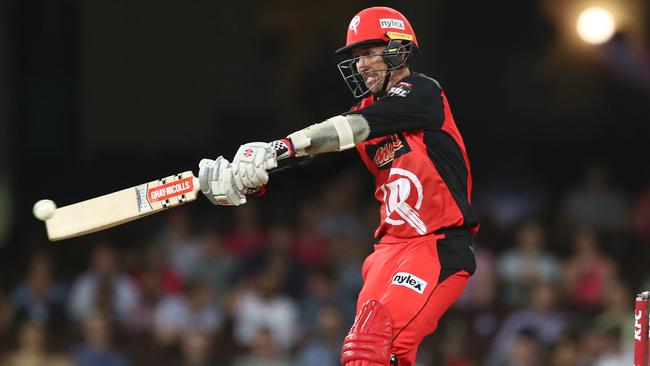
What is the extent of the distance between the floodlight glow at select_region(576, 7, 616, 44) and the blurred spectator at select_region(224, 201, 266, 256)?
200 inches

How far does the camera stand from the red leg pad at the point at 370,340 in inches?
208

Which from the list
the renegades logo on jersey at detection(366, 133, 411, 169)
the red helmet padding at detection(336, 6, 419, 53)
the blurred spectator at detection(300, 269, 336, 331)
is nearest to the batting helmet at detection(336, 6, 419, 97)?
the red helmet padding at detection(336, 6, 419, 53)

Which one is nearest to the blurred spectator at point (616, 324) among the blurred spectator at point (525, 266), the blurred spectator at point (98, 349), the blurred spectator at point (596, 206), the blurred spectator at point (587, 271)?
the blurred spectator at point (587, 271)

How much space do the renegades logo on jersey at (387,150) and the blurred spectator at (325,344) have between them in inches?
177

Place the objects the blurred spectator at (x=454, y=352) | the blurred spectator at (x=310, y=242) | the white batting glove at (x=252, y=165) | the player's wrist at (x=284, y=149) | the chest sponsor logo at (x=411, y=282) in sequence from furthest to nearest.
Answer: the blurred spectator at (x=310, y=242), the blurred spectator at (x=454, y=352), the chest sponsor logo at (x=411, y=282), the player's wrist at (x=284, y=149), the white batting glove at (x=252, y=165)

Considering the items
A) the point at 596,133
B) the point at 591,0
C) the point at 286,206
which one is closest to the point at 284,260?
the point at 286,206

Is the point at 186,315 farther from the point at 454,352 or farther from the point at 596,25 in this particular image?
the point at 596,25

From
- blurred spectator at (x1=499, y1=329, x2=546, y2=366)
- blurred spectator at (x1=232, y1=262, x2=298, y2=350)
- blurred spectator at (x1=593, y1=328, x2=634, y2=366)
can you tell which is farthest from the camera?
blurred spectator at (x1=232, y1=262, x2=298, y2=350)

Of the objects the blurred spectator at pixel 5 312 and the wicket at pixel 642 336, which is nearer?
the wicket at pixel 642 336

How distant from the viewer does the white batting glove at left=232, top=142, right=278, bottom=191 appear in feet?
17.2

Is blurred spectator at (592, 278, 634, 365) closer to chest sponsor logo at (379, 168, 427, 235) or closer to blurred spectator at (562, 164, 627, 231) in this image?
blurred spectator at (562, 164, 627, 231)

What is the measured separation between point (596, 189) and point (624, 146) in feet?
5.41

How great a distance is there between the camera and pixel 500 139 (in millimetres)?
14352

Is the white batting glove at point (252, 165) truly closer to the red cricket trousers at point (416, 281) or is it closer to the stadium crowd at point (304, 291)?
the red cricket trousers at point (416, 281)
